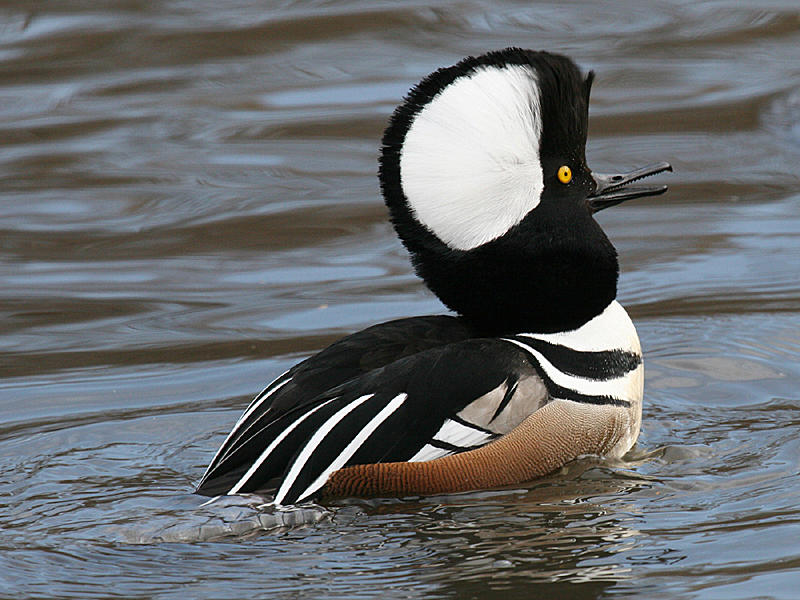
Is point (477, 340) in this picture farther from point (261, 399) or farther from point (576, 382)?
point (261, 399)

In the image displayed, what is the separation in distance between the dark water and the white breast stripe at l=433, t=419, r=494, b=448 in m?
0.22

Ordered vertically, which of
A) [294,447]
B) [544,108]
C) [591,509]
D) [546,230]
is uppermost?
[544,108]

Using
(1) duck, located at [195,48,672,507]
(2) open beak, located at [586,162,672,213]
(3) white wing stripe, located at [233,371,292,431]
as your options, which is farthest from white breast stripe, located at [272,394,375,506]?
(2) open beak, located at [586,162,672,213]

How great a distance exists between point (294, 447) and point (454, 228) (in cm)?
101

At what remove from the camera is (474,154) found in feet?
17.6

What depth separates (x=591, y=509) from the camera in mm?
5266

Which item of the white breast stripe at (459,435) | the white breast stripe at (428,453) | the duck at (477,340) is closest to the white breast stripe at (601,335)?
the duck at (477,340)

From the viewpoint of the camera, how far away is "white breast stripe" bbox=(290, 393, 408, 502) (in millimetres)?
5121

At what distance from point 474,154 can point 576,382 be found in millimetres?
928

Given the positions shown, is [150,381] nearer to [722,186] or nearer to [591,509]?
[591,509]

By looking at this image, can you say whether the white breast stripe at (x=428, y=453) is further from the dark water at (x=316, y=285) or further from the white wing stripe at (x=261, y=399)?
the white wing stripe at (x=261, y=399)

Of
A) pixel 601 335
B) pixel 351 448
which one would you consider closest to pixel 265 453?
pixel 351 448

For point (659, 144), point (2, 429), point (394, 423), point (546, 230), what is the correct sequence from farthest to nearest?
point (659, 144), point (2, 429), point (546, 230), point (394, 423)

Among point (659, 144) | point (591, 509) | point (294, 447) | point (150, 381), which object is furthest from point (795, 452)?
point (659, 144)
